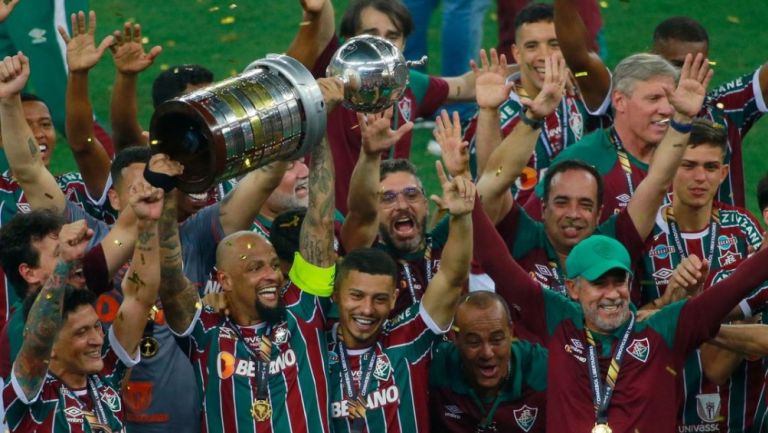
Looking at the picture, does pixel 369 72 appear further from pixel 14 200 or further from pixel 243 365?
pixel 14 200

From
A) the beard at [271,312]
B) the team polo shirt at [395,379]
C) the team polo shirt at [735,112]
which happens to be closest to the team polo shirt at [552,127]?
the team polo shirt at [735,112]

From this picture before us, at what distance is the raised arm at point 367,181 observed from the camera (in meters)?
6.10

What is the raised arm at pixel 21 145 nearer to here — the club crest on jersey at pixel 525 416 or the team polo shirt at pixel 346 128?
the team polo shirt at pixel 346 128

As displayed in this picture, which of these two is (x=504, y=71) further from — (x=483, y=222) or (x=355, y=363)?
(x=355, y=363)

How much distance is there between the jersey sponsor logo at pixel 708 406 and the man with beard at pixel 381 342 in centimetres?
103

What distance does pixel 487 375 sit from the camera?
6.10 meters

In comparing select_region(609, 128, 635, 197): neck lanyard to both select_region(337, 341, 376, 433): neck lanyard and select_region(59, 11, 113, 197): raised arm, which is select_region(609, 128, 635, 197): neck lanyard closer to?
select_region(337, 341, 376, 433): neck lanyard

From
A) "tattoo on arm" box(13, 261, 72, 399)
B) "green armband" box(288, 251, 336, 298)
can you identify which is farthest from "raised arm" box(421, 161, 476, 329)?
"tattoo on arm" box(13, 261, 72, 399)

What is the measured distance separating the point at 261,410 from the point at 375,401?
0.42 metres

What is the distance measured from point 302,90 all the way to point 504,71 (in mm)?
1500

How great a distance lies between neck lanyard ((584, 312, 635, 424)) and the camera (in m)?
5.79

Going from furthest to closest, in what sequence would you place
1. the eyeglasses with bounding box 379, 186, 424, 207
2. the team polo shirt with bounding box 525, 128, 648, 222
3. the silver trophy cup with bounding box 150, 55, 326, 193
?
the team polo shirt with bounding box 525, 128, 648, 222 < the eyeglasses with bounding box 379, 186, 424, 207 < the silver trophy cup with bounding box 150, 55, 326, 193

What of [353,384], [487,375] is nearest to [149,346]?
[353,384]

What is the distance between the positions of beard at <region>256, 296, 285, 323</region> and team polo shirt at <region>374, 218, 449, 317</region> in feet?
1.73
